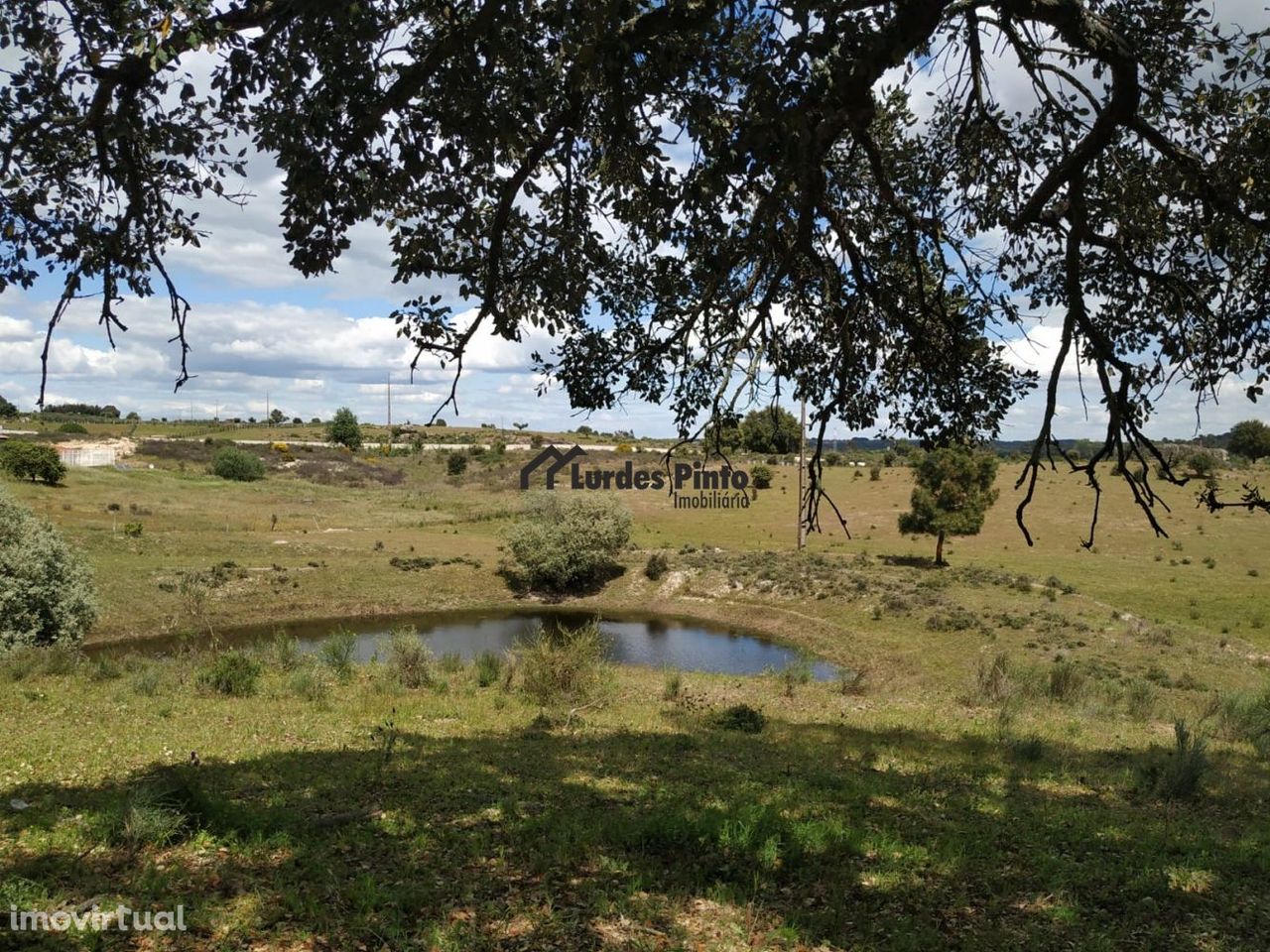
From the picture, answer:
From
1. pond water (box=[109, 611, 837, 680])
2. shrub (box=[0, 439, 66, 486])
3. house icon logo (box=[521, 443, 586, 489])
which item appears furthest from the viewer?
house icon logo (box=[521, 443, 586, 489])

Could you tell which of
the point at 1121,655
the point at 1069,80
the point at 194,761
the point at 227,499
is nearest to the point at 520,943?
the point at 194,761

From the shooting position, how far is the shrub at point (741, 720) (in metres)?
10.4

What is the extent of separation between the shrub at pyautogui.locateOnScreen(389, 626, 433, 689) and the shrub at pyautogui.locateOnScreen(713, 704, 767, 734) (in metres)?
4.96

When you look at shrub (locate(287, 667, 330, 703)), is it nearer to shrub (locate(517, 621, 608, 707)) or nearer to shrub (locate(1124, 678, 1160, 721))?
shrub (locate(517, 621, 608, 707))

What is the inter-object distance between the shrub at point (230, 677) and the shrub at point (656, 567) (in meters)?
27.0

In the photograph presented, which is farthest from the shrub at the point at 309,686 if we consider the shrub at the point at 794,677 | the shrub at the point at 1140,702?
the shrub at the point at 1140,702

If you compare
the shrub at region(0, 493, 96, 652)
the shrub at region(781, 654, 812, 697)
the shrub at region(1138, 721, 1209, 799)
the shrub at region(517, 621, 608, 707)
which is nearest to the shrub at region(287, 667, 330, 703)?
the shrub at region(517, 621, 608, 707)

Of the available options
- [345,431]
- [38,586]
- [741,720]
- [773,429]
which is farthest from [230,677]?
[345,431]

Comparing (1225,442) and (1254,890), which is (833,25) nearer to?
(1254,890)

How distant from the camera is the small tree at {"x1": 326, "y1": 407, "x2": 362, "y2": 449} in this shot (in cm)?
9162

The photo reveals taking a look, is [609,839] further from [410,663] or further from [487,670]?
[487,670]

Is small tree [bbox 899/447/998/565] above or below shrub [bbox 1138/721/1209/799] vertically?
above

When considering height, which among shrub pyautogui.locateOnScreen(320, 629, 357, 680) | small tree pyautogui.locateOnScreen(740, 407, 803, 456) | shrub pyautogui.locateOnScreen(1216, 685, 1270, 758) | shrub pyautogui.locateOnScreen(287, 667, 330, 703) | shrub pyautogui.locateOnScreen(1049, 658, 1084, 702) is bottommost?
shrub pyautogui.locateOnScreen(1049, 658, 1084, 702)

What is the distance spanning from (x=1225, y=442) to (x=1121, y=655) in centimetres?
4830
